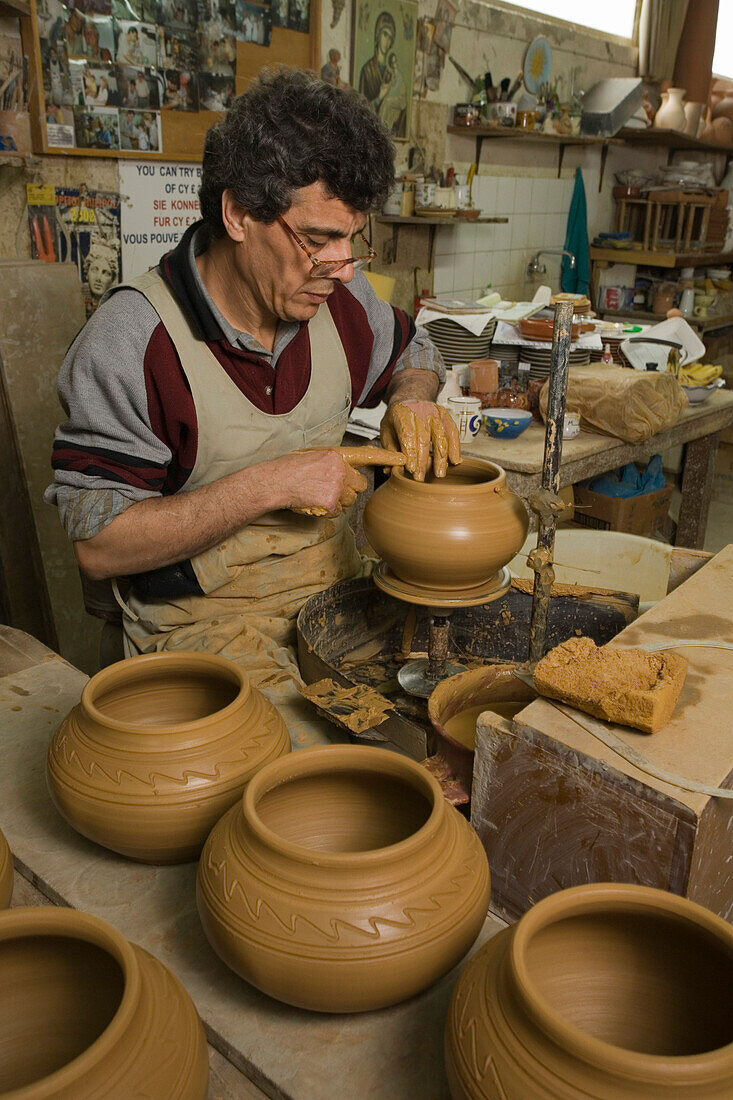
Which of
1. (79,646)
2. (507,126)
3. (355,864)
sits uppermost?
(507,126)

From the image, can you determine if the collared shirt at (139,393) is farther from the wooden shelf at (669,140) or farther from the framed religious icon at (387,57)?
the wooden shelf at (669,140)

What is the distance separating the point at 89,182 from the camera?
3.48 meters

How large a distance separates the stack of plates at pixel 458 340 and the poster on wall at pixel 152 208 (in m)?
1.18

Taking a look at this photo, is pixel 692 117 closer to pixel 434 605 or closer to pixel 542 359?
pixel 542 359

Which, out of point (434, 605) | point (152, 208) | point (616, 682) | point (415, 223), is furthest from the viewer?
point (415, 223)

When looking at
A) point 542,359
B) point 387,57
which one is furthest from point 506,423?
point 387,57

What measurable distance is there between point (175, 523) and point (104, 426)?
22cm

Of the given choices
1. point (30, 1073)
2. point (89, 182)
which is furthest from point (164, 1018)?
point (89, 182)

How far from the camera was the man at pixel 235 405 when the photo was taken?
167cm

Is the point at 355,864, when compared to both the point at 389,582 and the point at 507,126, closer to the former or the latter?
the point at 389,582

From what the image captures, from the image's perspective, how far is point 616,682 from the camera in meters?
1.22

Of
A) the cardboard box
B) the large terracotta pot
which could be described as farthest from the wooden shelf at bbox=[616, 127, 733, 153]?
the large terracotta pot

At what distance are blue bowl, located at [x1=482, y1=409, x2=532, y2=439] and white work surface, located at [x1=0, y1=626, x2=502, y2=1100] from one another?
227cm

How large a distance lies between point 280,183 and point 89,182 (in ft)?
7.14
